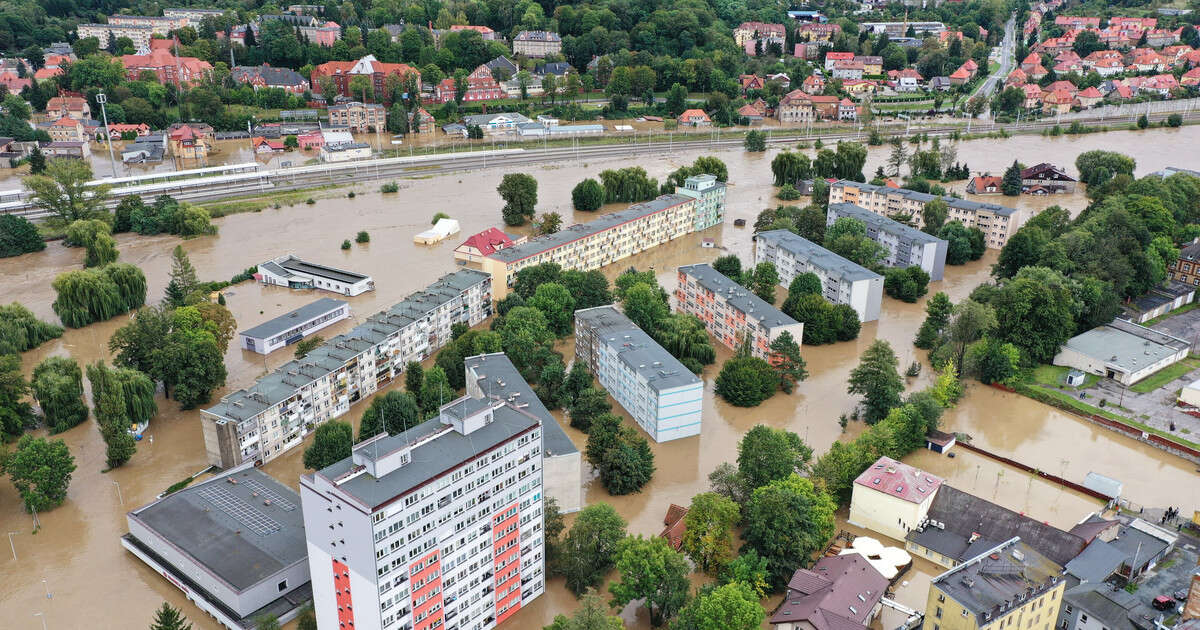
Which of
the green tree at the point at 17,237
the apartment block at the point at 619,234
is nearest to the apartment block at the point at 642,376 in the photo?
the apartment block at the point at 619,234

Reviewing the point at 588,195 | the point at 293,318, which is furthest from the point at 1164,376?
the point at 293,318

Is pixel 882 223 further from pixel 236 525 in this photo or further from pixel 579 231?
pixel 236 525

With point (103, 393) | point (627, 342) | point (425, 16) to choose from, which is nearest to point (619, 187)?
point (627, 342)

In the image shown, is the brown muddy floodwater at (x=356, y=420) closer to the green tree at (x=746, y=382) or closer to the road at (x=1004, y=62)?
the green tree at (x=746, y=382)

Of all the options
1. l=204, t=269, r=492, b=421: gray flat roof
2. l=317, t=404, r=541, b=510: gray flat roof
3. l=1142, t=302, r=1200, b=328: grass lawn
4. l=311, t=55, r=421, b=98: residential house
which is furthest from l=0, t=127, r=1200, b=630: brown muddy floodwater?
l=311, t=55, r=421, b=98: residential house

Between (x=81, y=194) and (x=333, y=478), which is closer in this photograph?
(x=333, y=478)

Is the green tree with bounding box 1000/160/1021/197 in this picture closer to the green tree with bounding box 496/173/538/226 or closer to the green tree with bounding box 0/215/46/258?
the green tree with bounding box 496/173/538/226

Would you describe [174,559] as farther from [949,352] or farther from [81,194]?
[81,194]
